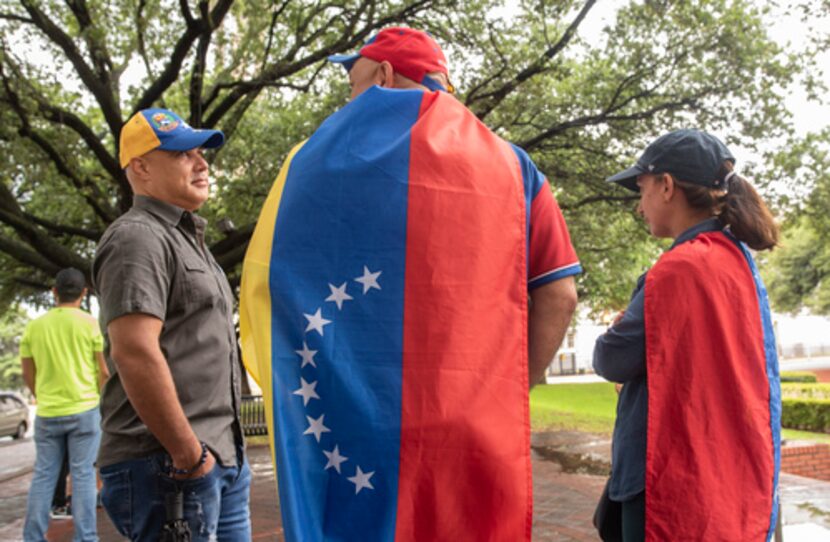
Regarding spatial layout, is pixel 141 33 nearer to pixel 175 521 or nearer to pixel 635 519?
pixel 175 521

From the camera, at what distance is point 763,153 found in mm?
11953

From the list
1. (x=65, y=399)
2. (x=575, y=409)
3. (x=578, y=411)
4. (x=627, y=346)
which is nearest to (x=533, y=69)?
(x=65, y=399)

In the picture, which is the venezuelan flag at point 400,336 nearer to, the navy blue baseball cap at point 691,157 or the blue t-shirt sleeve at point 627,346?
the blue t-shirt sleeve at point 627,346

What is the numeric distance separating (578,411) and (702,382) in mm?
17746

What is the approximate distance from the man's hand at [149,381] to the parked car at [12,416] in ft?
70.3

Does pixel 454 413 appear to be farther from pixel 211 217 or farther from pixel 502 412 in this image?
pixel 211 217

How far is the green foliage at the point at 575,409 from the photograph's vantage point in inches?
613

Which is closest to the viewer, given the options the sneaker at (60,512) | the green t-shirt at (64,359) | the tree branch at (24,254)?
the green t-shirt at (64,359)

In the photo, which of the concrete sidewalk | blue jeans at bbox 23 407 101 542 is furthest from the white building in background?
blue jeans at bbox 23 407 101 542

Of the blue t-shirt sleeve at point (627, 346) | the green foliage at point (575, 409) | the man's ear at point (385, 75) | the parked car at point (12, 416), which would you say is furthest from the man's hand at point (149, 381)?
the parked car at point (12, 416)

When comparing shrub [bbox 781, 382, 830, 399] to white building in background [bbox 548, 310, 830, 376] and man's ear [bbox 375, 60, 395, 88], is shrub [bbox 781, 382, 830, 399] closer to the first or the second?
man's ear [bbox 375, 60, 395, 88]

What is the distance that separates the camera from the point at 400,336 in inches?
70.1

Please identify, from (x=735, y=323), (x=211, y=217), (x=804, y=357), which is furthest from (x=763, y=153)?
(x=804, y=357)

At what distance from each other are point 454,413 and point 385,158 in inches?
25.2
